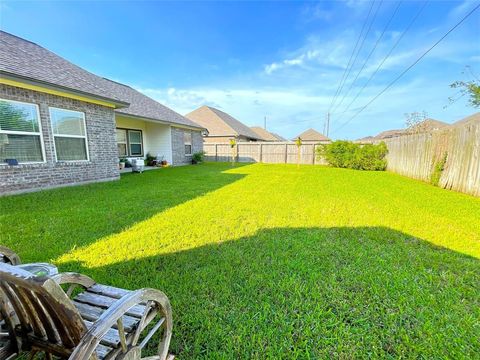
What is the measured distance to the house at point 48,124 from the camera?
5.58 meters

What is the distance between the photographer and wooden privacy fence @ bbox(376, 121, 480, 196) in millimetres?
6156

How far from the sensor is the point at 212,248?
319 cm

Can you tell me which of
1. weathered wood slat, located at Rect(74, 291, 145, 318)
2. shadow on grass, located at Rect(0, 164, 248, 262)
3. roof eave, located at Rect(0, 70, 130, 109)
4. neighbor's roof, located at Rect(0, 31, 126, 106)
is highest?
neighbor's roof, located at Rect(0, 31, 126, 106)

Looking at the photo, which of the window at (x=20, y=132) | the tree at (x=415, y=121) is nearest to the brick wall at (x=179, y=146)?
the window at (x=20, y=132)

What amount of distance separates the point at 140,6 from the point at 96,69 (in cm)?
941

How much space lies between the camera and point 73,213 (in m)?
4.58

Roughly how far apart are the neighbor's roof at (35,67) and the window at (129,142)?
14.3ft

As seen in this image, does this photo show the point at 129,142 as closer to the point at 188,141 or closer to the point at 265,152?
the point at 188,141

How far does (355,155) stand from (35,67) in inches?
611

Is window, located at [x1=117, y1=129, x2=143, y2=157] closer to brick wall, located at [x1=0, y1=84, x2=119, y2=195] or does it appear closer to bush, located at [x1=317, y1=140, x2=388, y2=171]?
brick wall, located at [x1=0, y1=84, x2=119, y2=195]

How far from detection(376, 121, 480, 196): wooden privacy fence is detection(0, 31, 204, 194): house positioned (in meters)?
11.4

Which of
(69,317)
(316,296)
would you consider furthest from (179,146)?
(69,317)

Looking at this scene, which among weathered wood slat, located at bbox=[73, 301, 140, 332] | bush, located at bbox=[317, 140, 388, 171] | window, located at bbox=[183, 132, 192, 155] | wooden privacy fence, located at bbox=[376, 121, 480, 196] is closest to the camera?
weathered wood slat, located at bbox=[73, 301, 140, 332]

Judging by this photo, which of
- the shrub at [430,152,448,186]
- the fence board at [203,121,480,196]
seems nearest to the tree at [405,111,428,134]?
the fence board at [203,121,480,196]
